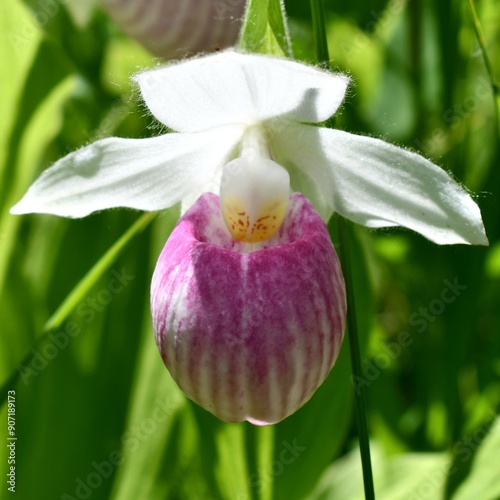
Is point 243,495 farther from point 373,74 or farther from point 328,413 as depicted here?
point 373,74

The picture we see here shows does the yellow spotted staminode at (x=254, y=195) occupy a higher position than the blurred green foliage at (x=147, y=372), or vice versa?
the yellow spotted staminode at (x=254, y=195)

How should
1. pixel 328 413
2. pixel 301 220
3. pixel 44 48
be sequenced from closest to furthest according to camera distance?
pixel 301 220
pixel 328 413
pixel 44 48

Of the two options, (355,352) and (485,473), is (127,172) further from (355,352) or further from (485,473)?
(485,473)

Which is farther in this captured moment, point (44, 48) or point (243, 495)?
point (44, 48)

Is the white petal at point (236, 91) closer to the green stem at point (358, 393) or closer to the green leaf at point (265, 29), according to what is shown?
the green leaf at point (265, 29)

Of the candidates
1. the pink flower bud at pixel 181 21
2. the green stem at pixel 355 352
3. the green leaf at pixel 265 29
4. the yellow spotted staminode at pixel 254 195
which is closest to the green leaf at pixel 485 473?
the green stem at pixel 355 352

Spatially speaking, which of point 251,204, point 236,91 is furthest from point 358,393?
point 236,91

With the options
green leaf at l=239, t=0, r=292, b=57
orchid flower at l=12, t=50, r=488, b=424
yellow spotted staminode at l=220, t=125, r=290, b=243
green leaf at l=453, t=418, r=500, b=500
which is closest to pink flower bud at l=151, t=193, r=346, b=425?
orchid flower at l=12, t=50, r=488, b=424

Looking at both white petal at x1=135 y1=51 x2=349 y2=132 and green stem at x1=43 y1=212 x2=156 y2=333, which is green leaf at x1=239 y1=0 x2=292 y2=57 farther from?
green stem at x1=43 y1=212 x2=156 y2=333

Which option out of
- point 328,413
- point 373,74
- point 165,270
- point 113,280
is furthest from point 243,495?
point 373,74

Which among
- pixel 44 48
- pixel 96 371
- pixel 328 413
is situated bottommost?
pixel 328 413
